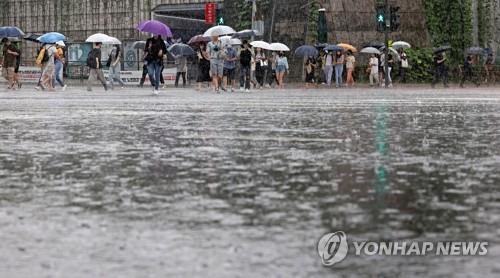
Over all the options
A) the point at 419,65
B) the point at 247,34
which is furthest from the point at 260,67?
the point at 419,65

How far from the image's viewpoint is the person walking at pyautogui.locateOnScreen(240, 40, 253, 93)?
94.9 ft

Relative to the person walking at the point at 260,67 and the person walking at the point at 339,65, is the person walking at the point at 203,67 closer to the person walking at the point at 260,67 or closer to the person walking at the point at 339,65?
the person walking at the point at 260,67

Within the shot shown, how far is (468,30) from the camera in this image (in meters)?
46.9

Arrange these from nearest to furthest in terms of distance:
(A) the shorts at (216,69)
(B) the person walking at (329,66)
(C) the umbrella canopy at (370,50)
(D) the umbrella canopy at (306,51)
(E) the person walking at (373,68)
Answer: (A) the shorts at (216,69) < (D) the umbrella canopy at (306,51) < (E) the person walking at (373,68) < (B) the person walking at (329,66) < (C) the umbrella canopy at (370,50)

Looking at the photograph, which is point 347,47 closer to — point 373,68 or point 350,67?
point 350,67

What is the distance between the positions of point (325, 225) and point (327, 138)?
16.0 ft

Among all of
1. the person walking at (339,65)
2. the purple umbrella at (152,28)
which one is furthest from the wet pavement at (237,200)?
the person walking at (339,65)

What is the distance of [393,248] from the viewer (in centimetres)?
329

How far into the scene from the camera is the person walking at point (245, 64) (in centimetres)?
2892

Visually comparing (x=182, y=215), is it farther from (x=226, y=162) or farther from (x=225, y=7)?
(x=225, y=7)

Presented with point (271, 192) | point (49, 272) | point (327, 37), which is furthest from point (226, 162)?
point (327, 37)

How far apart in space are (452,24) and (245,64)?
66.3 ft

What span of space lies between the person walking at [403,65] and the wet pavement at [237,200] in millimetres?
33553

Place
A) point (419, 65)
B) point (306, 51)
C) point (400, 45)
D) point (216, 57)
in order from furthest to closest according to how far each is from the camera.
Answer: point (419, 65) → point (400, 45) → point (306, 51) → point (216, 57)
